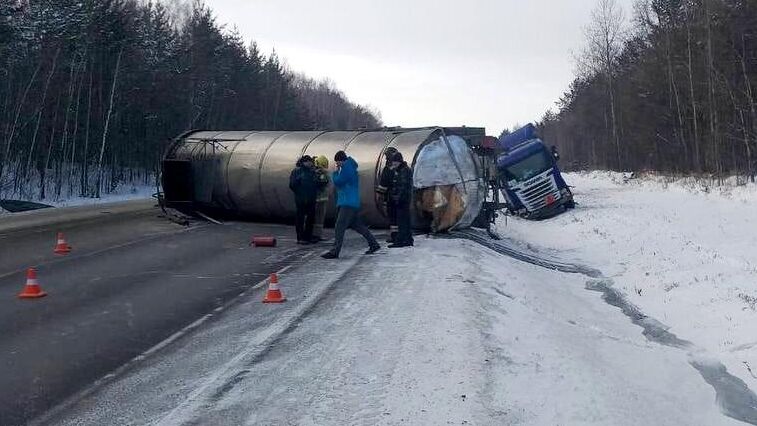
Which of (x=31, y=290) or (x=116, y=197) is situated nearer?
(x=31, y=290)

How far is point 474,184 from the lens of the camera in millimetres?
15352

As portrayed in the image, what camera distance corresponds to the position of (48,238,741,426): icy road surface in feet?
15.3

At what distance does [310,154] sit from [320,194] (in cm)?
247

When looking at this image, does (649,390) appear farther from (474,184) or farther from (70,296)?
(474,184)

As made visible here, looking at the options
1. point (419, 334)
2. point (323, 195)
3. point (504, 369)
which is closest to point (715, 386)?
point (504, 369)

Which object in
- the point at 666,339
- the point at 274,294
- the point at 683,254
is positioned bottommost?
the point at 666,339

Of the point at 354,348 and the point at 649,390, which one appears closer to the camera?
the point at 649,390

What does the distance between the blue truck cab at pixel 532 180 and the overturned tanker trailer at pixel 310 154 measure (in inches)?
240

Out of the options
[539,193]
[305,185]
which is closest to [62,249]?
[305,185]

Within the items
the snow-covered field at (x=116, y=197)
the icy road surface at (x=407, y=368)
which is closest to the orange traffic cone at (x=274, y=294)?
the icy road surface at (x=407, y=368)

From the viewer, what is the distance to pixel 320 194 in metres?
13.6

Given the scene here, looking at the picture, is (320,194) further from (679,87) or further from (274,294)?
(679,87)

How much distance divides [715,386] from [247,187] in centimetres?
1237

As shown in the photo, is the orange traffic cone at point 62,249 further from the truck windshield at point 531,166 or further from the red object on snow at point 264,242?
the truck windshield at point 531,166
